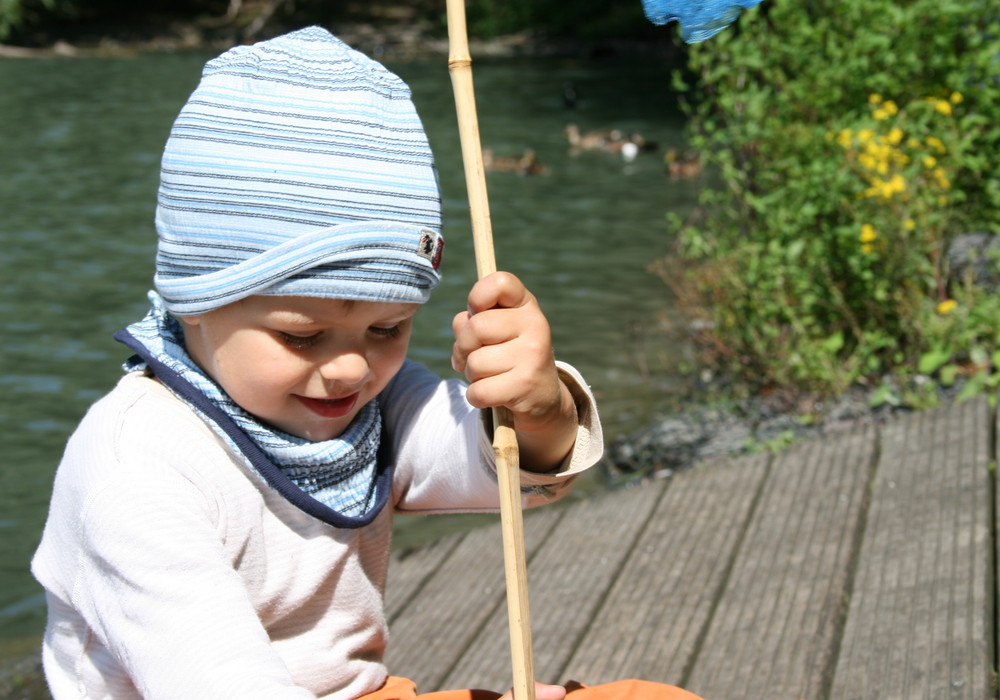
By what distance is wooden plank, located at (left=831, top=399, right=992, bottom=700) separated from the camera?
7.08 ft

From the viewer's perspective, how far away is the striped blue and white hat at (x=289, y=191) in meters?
1.38

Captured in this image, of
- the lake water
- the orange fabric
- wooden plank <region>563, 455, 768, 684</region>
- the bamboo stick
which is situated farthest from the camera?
the lake water

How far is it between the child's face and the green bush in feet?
9.72

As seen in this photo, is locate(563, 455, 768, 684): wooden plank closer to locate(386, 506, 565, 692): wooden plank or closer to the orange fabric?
locate(386, 506, 565, 692): wooden plank

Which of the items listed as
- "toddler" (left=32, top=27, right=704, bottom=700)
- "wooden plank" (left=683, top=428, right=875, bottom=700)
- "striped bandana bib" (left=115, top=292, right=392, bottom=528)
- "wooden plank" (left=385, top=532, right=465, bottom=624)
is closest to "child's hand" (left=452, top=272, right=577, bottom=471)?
"toddler" (left=32, top=27, right=704, bottom=700)

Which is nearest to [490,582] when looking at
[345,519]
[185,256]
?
[345,519]

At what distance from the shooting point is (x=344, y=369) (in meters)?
1.42

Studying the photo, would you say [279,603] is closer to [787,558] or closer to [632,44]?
[787,558]

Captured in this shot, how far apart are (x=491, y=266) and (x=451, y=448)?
20.7 inches

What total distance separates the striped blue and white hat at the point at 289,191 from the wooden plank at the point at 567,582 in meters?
1.28

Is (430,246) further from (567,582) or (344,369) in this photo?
(567,582)

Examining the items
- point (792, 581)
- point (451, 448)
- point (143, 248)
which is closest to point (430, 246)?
point (451, 448)

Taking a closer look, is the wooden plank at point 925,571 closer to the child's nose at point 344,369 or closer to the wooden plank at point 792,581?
the wooden plank at point 792,581

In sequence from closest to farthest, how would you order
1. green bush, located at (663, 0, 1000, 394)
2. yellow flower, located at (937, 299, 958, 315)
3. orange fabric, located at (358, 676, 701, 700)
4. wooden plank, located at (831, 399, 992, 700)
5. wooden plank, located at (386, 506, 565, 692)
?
orange fabric, located at (358, 676, 701, 700), wooden plank, located at (831, 399, 992, 700), wooden plank, located at (386, 506, 565, 692), yellow flower, located at (937, 299, 958, 315), green bush, located at (663, 0, 1000, 394)
